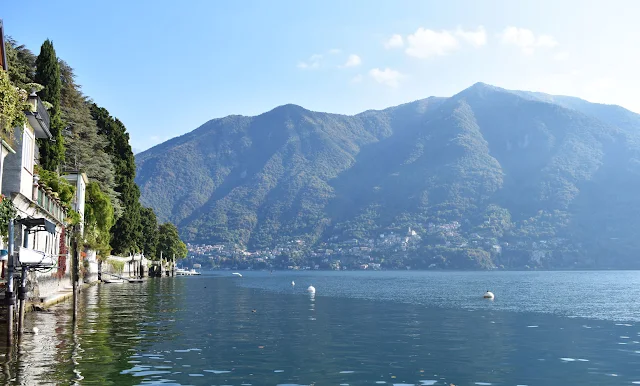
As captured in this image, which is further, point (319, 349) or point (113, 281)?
point (113, 281)

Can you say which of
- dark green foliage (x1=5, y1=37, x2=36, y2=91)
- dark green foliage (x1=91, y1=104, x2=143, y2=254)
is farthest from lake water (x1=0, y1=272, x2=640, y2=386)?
dark green foliage (x1=91, y1=104, x2=143, y2=254)

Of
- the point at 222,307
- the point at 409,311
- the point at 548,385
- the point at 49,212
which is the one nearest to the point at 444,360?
the point at 548,385

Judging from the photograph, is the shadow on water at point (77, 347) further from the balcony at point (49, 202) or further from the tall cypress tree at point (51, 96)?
the tall cypress tree at point (51, 96)

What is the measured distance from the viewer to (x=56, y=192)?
54406mm

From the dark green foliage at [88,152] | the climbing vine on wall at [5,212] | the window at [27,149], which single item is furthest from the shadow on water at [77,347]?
the dark green foliage at [88,152]

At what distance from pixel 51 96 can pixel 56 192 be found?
15.5 meters

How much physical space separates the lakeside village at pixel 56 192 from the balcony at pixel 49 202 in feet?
0.24

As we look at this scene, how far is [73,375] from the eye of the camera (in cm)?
1934

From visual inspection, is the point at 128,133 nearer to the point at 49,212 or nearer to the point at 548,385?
the point at 49,212

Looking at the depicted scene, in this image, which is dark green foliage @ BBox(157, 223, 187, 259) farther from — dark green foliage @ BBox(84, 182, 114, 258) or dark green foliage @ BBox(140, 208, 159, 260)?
dark green foliage @ BBox(84, 182, 114, 258)

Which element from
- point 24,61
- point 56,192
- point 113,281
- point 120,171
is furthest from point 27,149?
point 120,171

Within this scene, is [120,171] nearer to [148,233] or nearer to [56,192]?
[148,233]

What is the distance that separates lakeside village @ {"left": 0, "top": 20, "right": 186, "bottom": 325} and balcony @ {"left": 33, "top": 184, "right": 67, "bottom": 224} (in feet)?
0.24

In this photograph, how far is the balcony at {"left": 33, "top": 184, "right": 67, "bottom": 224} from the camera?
43741 millimetres
